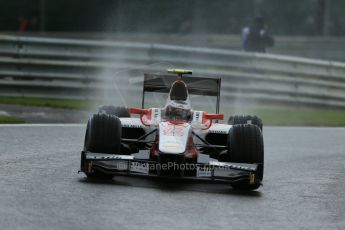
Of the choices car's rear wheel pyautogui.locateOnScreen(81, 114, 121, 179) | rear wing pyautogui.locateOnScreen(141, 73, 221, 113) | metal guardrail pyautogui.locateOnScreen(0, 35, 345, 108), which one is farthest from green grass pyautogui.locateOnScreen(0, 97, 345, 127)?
car's rear wheel pyautogui.locateOnScreen(81, 114, 121, 179)

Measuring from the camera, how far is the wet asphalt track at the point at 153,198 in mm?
8469

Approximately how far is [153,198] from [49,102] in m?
10.1

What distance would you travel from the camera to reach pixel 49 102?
19.5m

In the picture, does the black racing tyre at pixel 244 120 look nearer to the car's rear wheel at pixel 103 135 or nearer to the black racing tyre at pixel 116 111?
the black racing tyre at pixel 116 111

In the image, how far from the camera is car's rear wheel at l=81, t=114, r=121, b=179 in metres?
10.8

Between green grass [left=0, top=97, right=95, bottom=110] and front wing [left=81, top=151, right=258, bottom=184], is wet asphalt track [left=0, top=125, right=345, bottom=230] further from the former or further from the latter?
green grass [left=0, top=97, right=95, bottom=110]

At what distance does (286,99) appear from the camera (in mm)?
21016

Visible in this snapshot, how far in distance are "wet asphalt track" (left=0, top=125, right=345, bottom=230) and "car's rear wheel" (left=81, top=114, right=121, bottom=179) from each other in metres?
0.32

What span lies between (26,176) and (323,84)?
1168 cm

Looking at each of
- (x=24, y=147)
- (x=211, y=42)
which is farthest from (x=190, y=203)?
(x=211, y=42)

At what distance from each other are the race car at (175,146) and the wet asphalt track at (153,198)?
6.6 inches

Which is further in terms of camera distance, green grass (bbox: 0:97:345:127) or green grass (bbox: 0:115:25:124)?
green grass (bbox: 0:97:345:127)

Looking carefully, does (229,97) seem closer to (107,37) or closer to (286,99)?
(286,99)

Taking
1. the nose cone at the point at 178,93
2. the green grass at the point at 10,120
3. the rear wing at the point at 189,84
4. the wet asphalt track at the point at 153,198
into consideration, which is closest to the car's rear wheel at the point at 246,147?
the wet asphalt track at the point at 153,198
